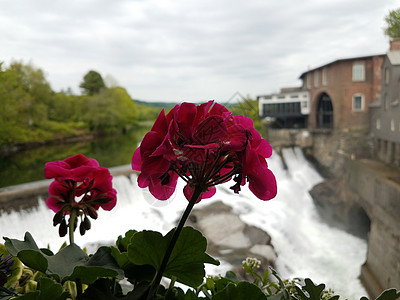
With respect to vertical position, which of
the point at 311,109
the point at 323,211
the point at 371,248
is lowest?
the point at 323,211

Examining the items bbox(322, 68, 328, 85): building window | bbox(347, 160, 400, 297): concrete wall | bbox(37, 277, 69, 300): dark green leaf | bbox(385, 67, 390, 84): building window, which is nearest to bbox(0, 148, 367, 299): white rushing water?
bbox(347, 160, 400, 297): concrete wall

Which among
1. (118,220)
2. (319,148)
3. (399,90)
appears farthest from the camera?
(319,148)

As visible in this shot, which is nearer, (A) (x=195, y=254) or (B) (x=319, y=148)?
(A) (x=195, y=254)

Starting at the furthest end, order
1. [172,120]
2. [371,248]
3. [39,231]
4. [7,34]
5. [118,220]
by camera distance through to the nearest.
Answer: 1. [7,34]
2. [371,248]
3. [118,220]
4. [39,231]
5. [172,120]

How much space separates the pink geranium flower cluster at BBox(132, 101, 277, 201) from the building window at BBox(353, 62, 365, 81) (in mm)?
9721

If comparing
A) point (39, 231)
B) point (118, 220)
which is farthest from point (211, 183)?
point (118, 220)

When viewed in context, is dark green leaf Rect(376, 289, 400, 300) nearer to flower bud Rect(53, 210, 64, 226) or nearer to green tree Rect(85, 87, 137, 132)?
flower bud Rect(53, 210, 64, 226)

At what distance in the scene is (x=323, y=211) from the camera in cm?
746

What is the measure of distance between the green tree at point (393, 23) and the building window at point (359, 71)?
4259 millimetres

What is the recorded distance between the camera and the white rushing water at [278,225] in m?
3.05

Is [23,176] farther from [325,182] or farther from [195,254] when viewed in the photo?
[195,254]

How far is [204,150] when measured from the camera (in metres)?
0.21

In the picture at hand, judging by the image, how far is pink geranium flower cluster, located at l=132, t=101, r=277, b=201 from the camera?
0.21 metres

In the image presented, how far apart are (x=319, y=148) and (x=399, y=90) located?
124 inches
